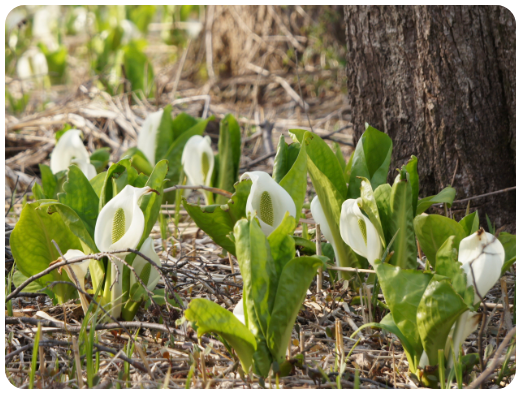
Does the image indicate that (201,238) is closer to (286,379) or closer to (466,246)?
(286,379)

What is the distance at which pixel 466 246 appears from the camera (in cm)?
101

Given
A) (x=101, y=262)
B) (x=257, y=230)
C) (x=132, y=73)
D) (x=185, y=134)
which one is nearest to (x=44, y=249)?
(x=101, y=262)

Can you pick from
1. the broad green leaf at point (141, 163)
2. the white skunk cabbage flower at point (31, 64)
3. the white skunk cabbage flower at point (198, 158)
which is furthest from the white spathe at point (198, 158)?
the white skunk cabbage flower at point (31, 64)

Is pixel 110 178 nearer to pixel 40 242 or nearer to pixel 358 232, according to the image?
pixel 40 242

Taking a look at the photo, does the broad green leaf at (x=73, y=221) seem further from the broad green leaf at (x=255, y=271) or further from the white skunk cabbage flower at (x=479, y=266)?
the white skunk cabbage flower at (x=479, y=266)

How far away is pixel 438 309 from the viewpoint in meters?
0.92

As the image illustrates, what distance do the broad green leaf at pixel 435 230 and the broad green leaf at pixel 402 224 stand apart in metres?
0.05

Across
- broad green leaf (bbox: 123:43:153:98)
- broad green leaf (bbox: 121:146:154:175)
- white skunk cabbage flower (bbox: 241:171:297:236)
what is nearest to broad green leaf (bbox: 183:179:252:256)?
white skunk cabbage flower (bbox: 241:171:297:236)

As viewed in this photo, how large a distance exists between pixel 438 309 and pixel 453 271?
93 mm

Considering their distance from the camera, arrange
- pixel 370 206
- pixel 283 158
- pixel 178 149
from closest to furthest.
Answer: pixel 370 206 < pixel 283 158 < pixel 178 149

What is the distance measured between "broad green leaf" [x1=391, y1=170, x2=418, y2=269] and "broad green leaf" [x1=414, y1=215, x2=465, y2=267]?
5 cm

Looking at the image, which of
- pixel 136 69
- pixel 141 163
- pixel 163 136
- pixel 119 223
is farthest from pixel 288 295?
pixel 136 69

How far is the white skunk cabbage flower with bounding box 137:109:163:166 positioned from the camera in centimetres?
201

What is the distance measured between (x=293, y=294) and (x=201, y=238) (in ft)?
3.05
